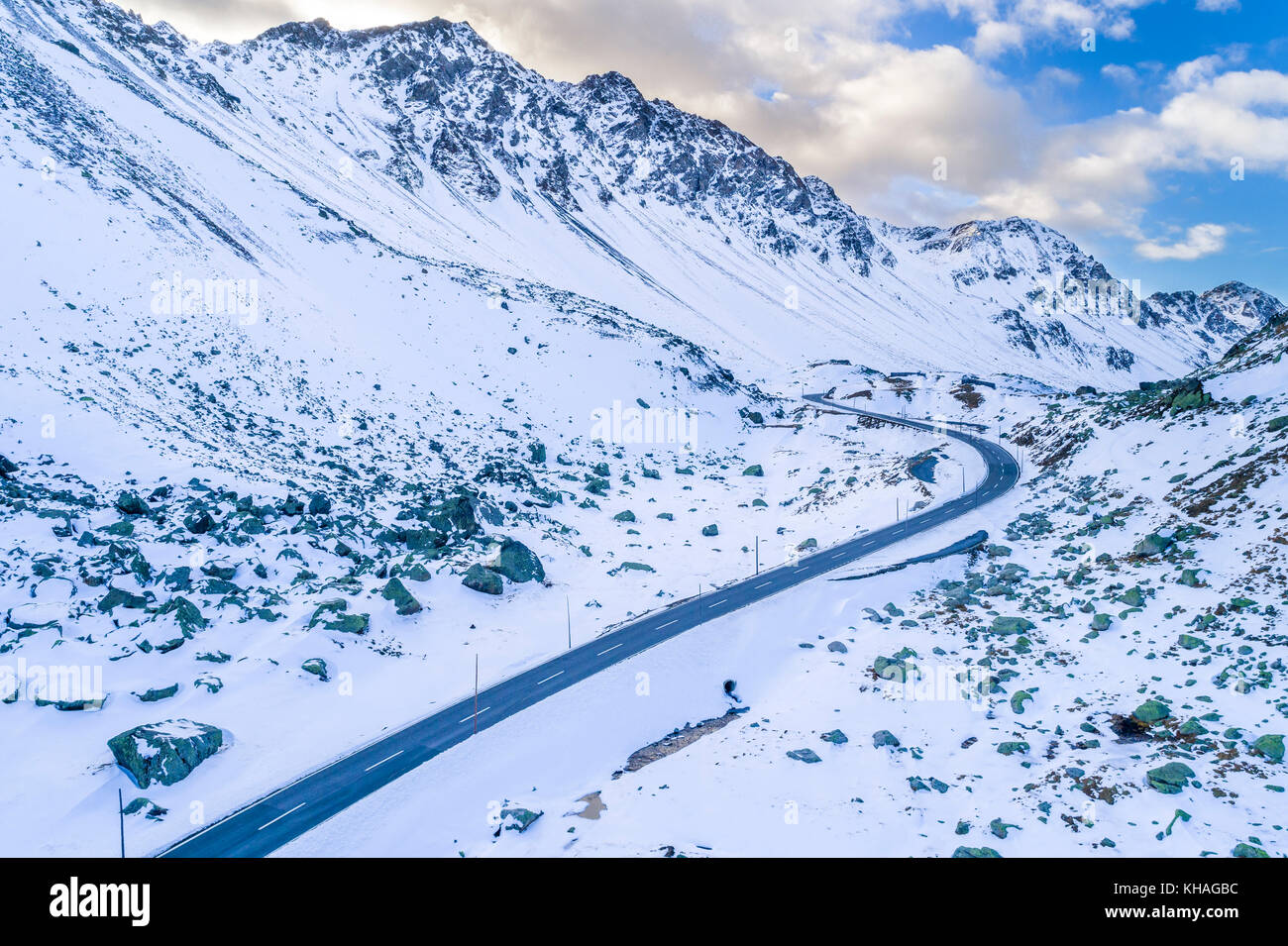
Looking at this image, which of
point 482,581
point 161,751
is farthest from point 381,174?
point 161,751

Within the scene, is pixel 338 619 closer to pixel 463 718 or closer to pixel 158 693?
pixel 158 693

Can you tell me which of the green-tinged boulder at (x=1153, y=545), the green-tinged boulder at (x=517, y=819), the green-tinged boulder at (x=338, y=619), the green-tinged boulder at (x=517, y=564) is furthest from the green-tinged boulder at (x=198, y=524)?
the green-tinged boulder at (x=1153, y=545)

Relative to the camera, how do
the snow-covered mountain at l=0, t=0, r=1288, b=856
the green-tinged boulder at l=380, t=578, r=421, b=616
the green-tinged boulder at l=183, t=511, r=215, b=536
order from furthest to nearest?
the green-tinged boulder at l=380, t=578, r=421, b=616, the green-tinged boulder at l=183, t=511, r=215, b=536, the snow-covered mountain at l=0, t=0, r=1288, b=856

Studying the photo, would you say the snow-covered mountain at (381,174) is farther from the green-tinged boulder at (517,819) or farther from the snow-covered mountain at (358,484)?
the green-tinged boulder at (517,819)

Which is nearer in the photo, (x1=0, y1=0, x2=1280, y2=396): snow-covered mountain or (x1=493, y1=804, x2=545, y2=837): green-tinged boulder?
(x1=493, y1=804, x2=545, y2=837): green-tinged boulder

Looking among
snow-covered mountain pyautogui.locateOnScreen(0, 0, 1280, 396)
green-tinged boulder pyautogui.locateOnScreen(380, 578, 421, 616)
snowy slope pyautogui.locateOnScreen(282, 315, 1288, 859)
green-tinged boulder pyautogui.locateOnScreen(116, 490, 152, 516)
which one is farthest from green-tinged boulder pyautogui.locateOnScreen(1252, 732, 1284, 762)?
snow-covered mountain pyautogui.locateOnScreen(0, 0, 1280, 396)

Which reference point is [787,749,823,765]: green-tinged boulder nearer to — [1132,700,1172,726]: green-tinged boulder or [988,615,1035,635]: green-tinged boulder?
[1132,700,1172,726]: green-tinged boulder
